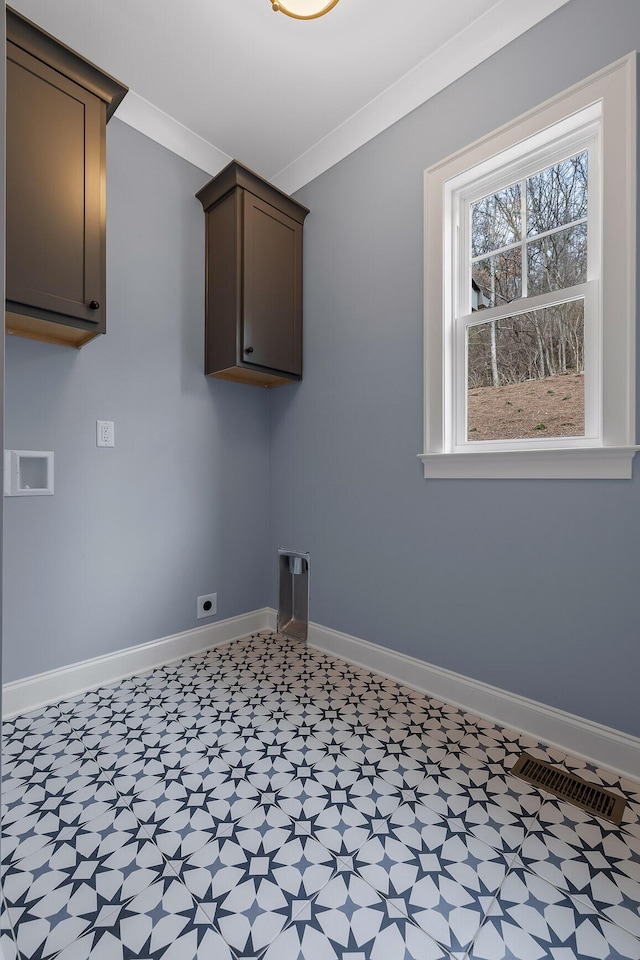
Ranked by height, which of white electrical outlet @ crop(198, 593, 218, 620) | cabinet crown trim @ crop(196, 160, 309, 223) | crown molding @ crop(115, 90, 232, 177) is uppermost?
crown molding @ crop(115, 90, 232, 177)

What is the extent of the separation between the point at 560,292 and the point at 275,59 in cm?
150

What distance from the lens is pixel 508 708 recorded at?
5.49ft

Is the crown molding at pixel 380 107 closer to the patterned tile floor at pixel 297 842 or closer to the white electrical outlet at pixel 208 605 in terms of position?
the white electrical outlet at pixel 208 605

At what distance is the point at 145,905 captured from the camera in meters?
1.00

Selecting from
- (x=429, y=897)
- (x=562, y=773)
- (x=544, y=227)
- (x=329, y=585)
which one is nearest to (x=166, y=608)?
(x=329, y=585)

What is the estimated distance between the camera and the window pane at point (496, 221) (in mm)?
1792

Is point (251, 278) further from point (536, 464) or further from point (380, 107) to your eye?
point (536, 464)

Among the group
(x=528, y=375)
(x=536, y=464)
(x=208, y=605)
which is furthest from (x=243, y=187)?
(x=208, y=605)

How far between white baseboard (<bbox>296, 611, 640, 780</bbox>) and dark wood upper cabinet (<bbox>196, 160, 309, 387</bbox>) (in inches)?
58.6

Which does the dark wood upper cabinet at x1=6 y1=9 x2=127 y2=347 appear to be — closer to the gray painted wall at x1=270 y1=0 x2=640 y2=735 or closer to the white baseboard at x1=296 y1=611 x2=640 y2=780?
the gray painted wall at x1=270 y1=0 x2=640 y2=735

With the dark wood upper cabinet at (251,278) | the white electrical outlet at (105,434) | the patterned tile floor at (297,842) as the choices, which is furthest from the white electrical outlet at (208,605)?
the dark wood upper cabinet at (251,278)

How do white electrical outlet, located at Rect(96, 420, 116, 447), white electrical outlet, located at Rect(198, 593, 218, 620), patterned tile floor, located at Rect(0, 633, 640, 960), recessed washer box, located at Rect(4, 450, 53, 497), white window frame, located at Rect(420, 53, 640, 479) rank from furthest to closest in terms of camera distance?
white electrical outlet, located at Rect(198, 593, 218, 620), white electrical outlet, located at Rect(96, 420, 116, 447), recessed washer box, located at Rect(4, 450, 53, 497), white window frame, located at Rect(420, 53, 640, 479), patterned tile floor, located at Rect(0, 633, 640, 960)

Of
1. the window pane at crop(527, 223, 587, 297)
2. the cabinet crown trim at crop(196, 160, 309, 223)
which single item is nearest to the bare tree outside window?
the window pane at crop(527, 223, 587, 297)

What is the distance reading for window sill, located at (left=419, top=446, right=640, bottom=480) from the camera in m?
1.43
